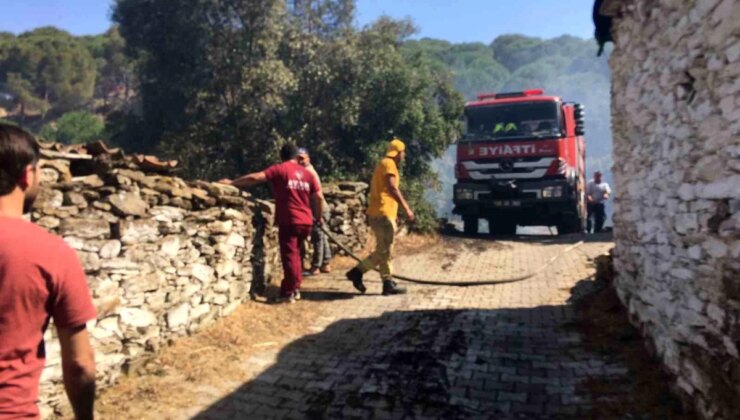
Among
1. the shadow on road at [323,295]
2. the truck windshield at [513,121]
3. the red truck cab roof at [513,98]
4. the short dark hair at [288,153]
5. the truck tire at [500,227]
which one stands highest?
the red truck cab roof at [513,98]

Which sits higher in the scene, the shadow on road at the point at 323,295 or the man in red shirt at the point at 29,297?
the man in red shirt at the point at 29,297

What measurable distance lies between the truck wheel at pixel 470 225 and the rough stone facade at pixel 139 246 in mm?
7665

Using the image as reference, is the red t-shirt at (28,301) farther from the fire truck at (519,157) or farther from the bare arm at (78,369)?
the fire truck at (519,157)

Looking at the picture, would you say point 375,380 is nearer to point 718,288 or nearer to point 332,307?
point 332,307

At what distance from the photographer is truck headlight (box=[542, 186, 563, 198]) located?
472 inches

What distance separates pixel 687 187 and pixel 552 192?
27.2 feet

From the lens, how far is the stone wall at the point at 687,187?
3.29 metres

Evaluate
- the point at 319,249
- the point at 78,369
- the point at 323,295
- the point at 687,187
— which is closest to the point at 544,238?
the point at 319,249

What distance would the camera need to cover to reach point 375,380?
15.5 feet

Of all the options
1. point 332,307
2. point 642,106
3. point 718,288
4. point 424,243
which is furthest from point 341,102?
point 718,288

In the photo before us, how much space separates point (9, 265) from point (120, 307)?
292 cm

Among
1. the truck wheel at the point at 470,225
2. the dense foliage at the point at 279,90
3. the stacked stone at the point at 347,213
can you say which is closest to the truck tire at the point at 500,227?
the truck wheel at the point at 470,225

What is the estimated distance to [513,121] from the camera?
1238cm

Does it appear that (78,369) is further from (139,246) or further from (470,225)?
(470,225)
